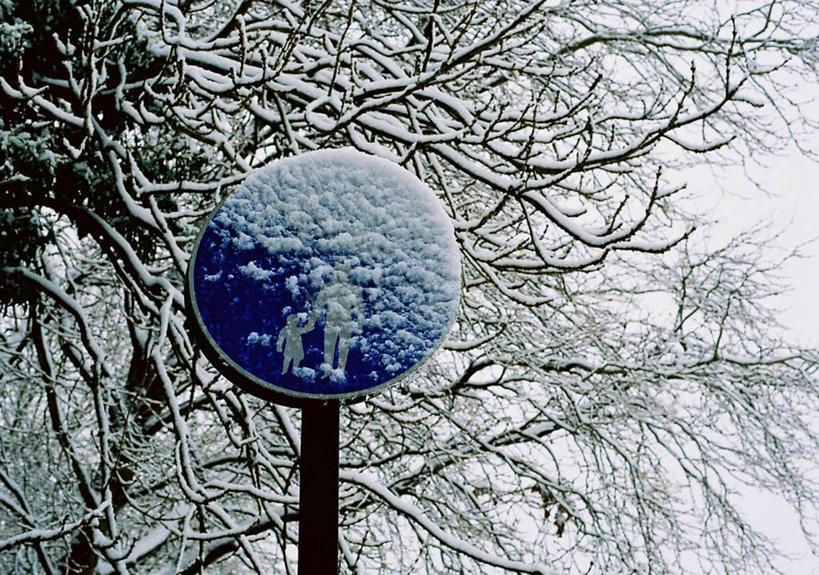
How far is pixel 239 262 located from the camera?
177 centimetres

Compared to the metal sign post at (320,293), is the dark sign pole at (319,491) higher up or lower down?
lower down

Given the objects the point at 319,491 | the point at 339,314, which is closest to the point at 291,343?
the point at 339,314

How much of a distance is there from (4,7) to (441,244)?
291cm

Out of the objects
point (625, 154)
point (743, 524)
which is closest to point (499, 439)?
point (743, 524)

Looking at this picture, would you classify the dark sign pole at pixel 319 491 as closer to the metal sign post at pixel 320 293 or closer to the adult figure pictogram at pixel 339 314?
the metal sign post at pixel 320 293

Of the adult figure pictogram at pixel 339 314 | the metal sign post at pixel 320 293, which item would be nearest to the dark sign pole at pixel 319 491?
the metal sign post at pixel 320 293

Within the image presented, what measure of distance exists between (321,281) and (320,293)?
0.08 feet

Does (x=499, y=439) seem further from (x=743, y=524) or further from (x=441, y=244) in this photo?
(x=441, y=244)

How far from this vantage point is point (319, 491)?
1.67 meters

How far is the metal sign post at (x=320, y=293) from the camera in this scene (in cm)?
169

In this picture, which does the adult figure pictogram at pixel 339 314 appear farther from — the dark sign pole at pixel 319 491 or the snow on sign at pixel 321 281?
the dark sign pole at pixel 319 491

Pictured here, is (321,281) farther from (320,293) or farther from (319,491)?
(319,491)

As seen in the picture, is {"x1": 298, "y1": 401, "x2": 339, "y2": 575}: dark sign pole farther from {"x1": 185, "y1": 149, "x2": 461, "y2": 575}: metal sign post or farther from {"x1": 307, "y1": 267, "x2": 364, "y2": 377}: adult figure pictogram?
{"x1": 307, "y1": 267, "x2": 364, "y2": 377}: adult figure pictogram

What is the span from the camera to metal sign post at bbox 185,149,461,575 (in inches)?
66.6
